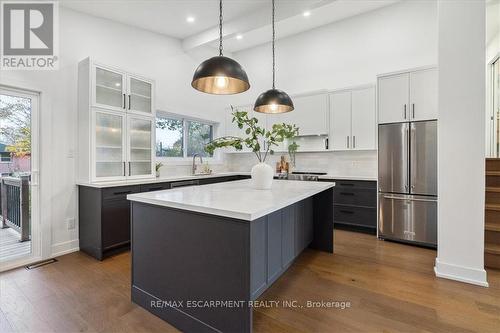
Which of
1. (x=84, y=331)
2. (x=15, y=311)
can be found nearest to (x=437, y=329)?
(x=84, y=331)

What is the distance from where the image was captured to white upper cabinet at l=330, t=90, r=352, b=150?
4.31 meters

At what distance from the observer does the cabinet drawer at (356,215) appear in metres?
3.90

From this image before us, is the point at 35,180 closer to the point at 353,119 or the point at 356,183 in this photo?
the point at 356,183

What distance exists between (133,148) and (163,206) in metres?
2.17

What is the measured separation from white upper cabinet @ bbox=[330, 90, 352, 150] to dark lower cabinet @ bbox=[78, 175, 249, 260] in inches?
128

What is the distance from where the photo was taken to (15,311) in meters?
1.99

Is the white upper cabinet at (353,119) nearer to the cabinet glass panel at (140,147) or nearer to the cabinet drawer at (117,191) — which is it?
the cabinet glass panel at (140,147)

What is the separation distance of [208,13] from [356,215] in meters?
3.89

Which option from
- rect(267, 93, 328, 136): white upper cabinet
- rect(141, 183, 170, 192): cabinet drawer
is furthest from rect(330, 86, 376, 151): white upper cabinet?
rect(141, 183, 170, 192): cabinet drawer

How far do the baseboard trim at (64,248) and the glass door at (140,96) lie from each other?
1942 mm

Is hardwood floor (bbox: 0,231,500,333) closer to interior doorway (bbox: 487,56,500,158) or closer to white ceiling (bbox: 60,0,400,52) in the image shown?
interior doorway (bbox: 487,56,500,158)

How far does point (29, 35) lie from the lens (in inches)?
119

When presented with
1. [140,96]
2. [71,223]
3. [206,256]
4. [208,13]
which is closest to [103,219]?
[71,223]

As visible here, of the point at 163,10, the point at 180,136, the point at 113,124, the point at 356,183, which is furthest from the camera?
the point at 180,136
